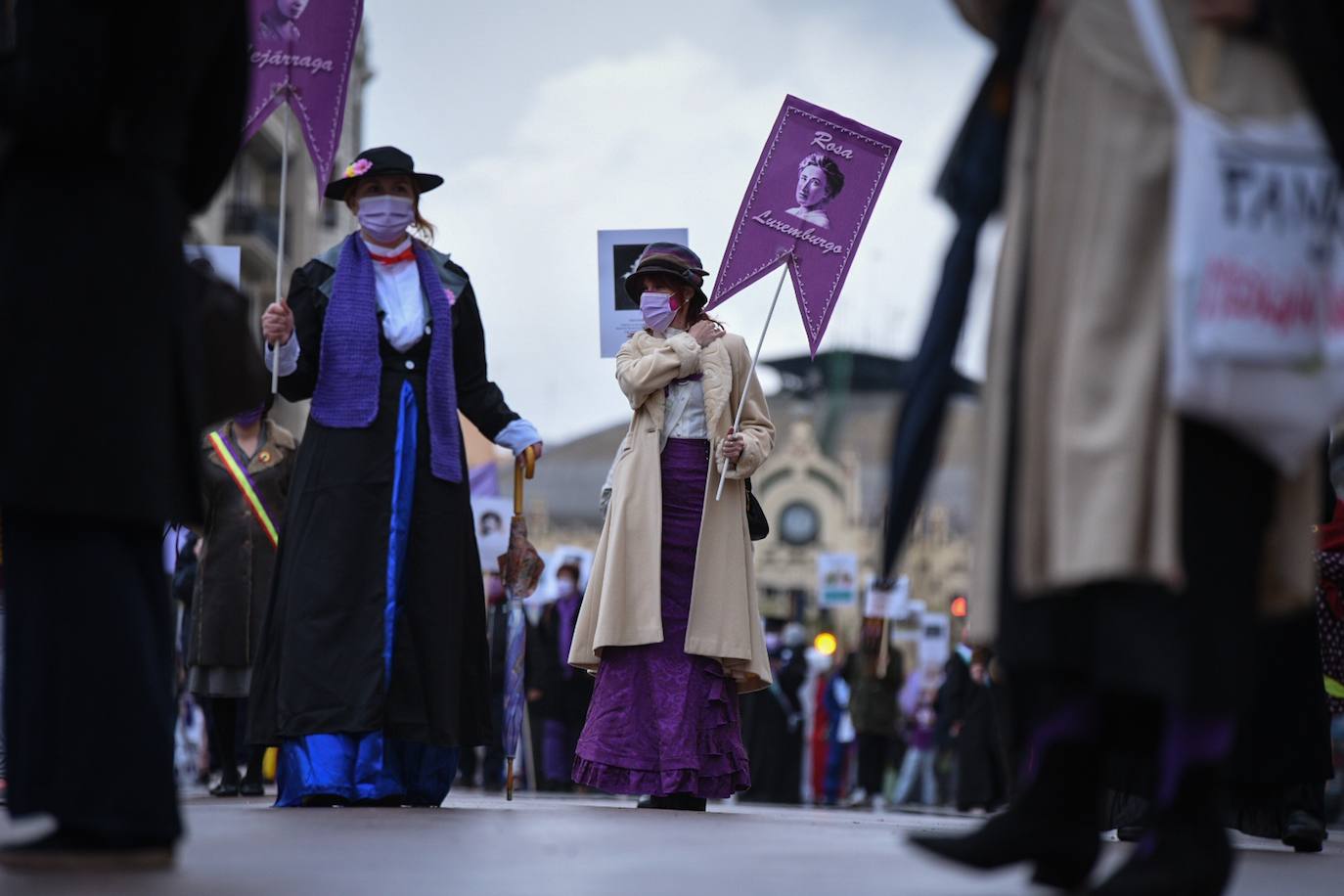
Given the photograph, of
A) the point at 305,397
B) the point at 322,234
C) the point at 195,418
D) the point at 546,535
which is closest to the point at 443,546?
the point at 305,397

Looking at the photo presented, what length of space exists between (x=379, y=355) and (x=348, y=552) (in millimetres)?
812

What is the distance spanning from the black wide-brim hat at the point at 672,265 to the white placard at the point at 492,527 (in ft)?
25.4

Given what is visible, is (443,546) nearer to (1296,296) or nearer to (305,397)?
(305,397)

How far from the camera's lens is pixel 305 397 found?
333 inches

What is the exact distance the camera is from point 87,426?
13.0 ft

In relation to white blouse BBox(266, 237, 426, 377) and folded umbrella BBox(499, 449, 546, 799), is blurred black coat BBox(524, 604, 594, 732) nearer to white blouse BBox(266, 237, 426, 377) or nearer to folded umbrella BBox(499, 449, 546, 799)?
folded umbrella BBox(499, 449, 546, 799)

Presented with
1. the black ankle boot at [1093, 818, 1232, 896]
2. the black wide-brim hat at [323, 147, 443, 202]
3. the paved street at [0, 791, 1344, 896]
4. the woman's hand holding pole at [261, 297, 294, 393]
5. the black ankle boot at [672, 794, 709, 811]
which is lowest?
the black ankle boot at [672, 794, 709, 811]

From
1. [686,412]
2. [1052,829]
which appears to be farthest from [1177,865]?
[686,412]

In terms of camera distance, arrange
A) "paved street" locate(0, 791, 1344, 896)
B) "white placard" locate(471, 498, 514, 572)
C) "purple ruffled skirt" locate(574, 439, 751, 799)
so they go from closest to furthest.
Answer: "paved street" locate(0, 791, 1344, 896) → "purple ruffled skirt" locate(574, 439, 751, 799) → "white placard" locate(471, 498, 514, 572)

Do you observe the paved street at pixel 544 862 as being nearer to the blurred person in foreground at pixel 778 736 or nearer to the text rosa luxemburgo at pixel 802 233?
the text rosa luxemburgo at pixel 802 233

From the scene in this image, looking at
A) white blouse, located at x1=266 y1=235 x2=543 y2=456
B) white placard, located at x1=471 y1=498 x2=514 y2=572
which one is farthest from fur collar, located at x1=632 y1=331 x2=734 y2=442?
white placard, located at x1=471 y1=498 x2=514 y2=572

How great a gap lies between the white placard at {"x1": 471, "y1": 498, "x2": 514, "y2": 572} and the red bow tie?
29.1ft

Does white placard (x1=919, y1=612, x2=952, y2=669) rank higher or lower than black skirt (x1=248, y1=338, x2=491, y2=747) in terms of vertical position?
lower

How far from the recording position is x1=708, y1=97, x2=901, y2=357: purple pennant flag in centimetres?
1018
